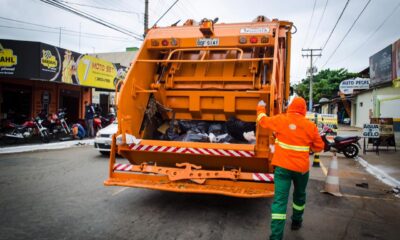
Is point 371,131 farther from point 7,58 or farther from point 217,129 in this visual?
point 7,58

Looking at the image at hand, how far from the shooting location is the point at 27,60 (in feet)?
41.5

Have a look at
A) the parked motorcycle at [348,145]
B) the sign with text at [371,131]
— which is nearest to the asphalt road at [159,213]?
the parked motorcycle at [348,145]

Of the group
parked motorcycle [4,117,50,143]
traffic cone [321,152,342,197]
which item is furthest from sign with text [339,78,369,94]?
parked motorcycle [4,117,50,143]

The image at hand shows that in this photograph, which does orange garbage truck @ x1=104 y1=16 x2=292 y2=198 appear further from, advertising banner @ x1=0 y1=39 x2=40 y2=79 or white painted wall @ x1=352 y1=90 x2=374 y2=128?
white painted wall @ x1=352 y1=90 x2=374 y2=128

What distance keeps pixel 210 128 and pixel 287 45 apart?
1958 millimetres

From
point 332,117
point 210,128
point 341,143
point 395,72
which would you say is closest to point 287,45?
point 210,128

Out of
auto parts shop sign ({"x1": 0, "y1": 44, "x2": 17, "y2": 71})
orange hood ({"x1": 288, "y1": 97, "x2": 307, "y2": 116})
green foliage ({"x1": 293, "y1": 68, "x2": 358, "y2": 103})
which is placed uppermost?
green foliage ({"x1": 293, "y1": 68, "x2": 358, "y2": 103})

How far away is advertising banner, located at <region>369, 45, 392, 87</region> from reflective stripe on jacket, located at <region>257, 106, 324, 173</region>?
12.3 meters

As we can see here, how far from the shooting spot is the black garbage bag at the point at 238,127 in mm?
5637

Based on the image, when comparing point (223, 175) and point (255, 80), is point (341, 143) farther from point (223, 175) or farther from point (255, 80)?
point (223, 175)

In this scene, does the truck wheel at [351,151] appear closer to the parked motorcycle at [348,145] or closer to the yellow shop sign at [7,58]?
the parked motorcycle at [348,145]

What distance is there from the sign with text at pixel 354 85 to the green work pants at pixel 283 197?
2630cm

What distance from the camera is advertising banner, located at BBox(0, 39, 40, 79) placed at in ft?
40.1

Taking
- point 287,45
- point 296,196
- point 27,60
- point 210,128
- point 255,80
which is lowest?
point 296,196
